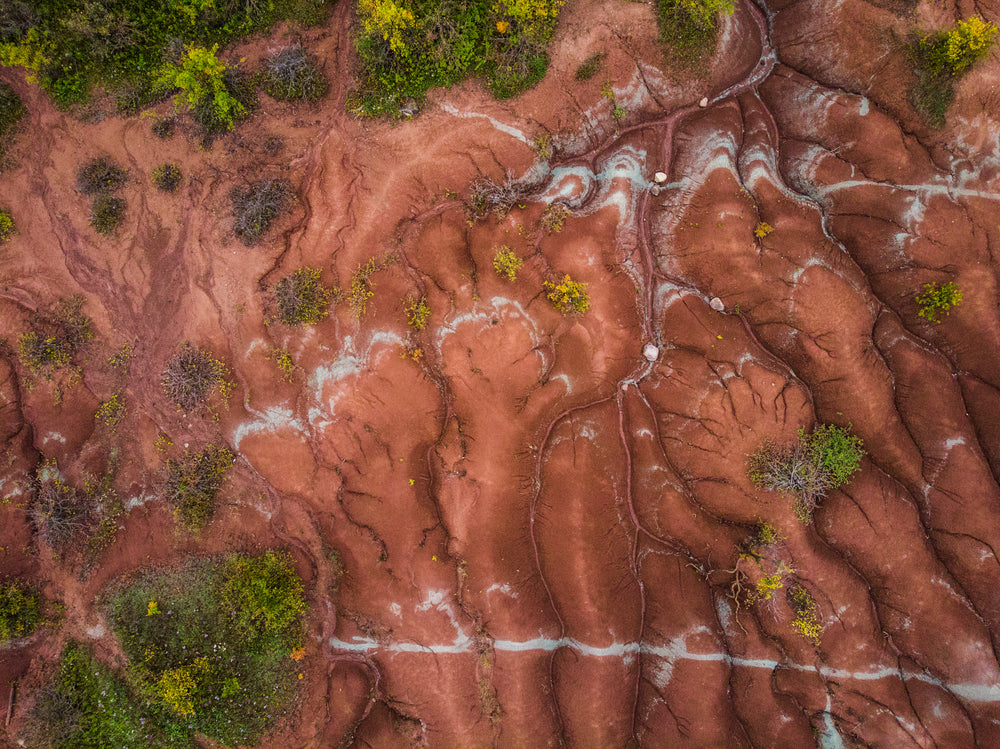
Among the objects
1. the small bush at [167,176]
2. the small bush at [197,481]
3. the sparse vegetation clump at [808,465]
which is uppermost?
the small bush at [167,176]

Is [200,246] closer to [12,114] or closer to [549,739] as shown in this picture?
[12,114]

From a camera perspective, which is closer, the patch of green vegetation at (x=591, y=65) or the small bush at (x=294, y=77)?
the small bush at (x=294, y=77)

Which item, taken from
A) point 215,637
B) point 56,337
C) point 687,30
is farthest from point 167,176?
point 687,30

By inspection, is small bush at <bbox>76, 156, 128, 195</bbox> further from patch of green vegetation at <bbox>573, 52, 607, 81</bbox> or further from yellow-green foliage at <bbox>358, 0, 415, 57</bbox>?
patch of green vegetation at <bbox>573, 52, 607, 81</bbox>

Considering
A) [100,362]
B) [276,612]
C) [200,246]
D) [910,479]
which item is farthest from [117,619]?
[910,479]

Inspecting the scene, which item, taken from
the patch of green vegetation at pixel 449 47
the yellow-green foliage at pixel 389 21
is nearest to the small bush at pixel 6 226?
the patch of green vegetation at pixel 449 47

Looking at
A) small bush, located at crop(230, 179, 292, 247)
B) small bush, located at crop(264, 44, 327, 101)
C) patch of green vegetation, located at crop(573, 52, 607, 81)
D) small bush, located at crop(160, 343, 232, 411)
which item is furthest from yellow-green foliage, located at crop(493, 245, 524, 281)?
small bush, located at crop(160, 343, 232, 411)

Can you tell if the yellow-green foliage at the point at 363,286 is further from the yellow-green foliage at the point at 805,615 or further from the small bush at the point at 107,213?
the yellow-green foliage at the point at 805,615

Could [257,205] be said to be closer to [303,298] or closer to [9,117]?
[303,298]
